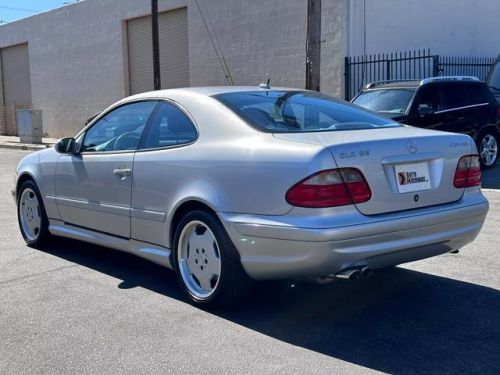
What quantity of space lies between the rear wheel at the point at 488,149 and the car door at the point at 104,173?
840 cm

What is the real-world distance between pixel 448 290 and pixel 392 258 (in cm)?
117

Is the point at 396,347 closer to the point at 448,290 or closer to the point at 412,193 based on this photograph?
the point at 412,193

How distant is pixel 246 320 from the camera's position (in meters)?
4.40

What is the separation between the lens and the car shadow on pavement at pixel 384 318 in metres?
3.73

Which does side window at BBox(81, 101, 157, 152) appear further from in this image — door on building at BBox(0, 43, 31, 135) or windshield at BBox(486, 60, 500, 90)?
door on building at BBox(0, 43, 31, 135)

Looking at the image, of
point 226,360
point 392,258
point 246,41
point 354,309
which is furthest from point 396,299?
point 246,41

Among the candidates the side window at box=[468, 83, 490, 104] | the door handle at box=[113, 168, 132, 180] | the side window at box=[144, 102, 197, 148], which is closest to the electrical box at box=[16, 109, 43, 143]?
the side window at box=[468, 83, 490, 104]

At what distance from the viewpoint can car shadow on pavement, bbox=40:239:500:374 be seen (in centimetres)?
373

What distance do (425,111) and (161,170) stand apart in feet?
23.8

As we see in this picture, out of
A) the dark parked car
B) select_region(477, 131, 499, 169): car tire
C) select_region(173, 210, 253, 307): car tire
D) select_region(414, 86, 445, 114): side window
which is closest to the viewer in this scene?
select_region(173, 210, 253, 307): car tire

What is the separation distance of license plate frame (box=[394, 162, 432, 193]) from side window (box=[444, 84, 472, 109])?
766 centimetres

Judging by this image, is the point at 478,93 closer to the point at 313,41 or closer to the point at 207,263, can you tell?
the point at 313,41

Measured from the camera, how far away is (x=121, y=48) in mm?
23688

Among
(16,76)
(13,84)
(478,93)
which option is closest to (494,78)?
(478,93)
